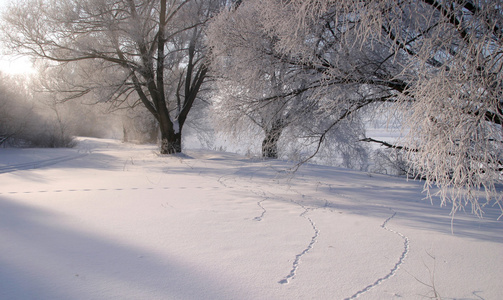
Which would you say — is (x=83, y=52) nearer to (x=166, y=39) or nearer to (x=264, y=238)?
(x=166, y=39)

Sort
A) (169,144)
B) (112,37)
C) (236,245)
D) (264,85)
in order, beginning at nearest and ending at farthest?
(236,245) < (264,85) < (112,37) < (169,144)

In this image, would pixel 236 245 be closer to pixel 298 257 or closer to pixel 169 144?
pixel 298 257

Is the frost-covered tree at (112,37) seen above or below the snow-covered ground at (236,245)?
above

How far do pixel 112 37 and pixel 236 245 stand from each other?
878cm

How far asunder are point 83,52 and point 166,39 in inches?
97.5

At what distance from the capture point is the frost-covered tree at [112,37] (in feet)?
Answer: 29.4

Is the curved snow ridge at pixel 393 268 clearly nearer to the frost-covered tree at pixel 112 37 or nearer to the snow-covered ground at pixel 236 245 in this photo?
the snow-covered ground at pixel 236 245

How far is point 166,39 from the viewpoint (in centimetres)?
1018

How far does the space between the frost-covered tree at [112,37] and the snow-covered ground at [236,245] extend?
5829 millimetres

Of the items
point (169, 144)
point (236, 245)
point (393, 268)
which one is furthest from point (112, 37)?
point (393, 268)

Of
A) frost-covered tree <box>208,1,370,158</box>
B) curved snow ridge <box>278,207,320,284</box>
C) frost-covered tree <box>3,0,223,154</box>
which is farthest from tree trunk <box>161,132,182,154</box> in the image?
curved snow ridge <box>278,207,320,284</box>

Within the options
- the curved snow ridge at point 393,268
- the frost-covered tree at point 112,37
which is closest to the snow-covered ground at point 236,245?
the curved snow ridge at point 393,268

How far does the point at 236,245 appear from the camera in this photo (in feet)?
8.77

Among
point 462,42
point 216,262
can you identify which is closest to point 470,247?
point 462,42
